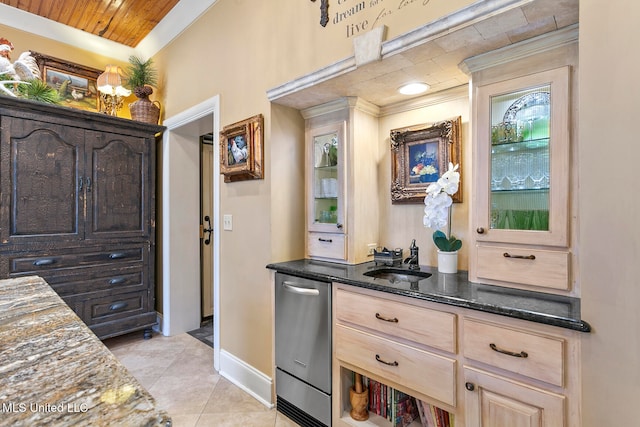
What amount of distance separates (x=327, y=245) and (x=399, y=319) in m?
0.79

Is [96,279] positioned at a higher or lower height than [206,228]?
lower

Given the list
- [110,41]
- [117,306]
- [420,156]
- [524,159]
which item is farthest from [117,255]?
[524,159]

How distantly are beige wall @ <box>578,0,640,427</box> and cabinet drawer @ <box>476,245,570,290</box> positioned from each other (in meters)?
0.27

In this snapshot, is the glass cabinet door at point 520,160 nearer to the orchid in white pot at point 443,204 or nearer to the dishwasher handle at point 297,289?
the orchid in white pot at point 443,204

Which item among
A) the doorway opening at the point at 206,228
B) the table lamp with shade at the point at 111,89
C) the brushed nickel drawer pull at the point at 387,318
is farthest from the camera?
the doorway opening at the point at 206,228

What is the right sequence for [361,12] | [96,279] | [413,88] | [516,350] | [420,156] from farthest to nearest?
[96,279], [420,156], [413,88], [361,12], [516,350]

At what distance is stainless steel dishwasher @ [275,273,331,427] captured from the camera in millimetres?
1795

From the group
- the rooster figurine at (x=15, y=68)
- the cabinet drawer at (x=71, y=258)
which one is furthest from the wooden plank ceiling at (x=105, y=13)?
the cabinet drawer at (x=71, y=258)

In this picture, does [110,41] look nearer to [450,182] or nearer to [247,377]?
[247,377]

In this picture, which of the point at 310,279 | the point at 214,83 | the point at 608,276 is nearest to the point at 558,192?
the point at 608,276

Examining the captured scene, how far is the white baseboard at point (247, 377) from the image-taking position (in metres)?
2.13

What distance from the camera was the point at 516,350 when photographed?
1.17 metres

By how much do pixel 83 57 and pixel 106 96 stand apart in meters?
0.43

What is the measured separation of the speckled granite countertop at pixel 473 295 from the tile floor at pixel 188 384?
3.08 feet
